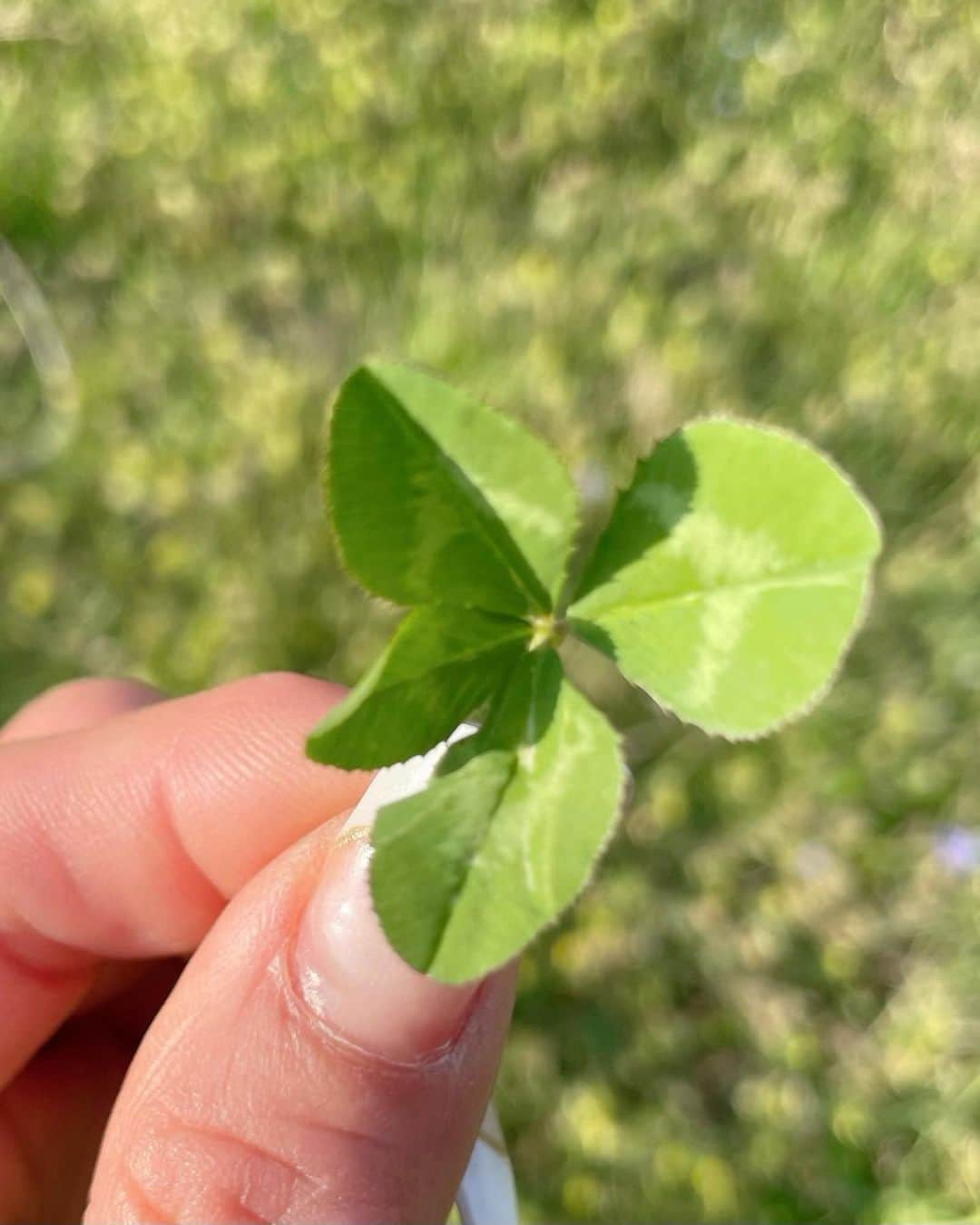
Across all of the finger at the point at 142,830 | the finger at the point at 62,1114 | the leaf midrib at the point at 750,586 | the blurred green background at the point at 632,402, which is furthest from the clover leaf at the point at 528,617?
the blurred green background at the point at 632,402

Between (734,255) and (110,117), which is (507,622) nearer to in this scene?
(734,255)

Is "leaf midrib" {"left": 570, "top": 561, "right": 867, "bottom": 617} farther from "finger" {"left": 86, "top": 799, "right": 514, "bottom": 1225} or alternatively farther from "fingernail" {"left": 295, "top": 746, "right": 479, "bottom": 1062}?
"finger" {"left": 86, "top": 799, "right": 514, "bottom": 1225}

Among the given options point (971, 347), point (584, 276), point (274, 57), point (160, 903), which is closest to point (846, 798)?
point (971, 347)

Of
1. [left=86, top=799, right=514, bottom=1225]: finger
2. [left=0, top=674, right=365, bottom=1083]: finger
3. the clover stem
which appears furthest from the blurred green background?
the clover stem

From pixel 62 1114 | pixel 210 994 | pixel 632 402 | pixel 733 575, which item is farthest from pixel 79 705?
pixel 733 575

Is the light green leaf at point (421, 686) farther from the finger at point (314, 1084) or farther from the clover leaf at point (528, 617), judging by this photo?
the finger at point (314, 1084)

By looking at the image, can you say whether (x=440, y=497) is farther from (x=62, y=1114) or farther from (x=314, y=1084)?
(x=62, y=1114)
